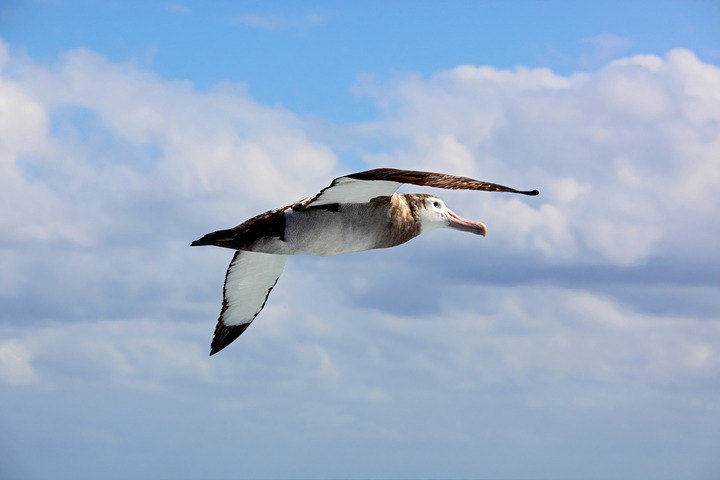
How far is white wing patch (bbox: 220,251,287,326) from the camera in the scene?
58.7 ft

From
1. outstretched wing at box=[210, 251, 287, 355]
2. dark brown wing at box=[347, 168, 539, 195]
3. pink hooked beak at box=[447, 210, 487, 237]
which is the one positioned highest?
pink hooked beak at box=[447, 210, 487, 237]

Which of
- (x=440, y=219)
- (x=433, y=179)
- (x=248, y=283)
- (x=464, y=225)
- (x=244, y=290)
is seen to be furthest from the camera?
(x=244, y=290)

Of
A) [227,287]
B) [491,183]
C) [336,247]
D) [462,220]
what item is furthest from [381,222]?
[227,287]

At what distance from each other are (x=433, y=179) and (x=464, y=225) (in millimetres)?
4714

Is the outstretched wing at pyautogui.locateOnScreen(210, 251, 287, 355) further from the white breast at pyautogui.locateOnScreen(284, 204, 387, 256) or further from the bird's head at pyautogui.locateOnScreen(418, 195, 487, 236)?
the bird's head at pyautogui.locateOnScreen(418, 195, 487, 236)

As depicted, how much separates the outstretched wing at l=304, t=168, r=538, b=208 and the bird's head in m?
1.70

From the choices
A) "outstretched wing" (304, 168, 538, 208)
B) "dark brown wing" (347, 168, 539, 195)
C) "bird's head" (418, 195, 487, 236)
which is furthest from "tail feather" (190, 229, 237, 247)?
"bird's head" (418, 195, 487, 236)

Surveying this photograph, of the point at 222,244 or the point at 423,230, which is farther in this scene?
the point at 423,230

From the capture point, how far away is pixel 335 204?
15234 millimetres

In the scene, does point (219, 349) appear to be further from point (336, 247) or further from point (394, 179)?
point (394, 179)

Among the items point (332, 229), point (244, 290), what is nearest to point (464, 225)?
point (332, 229)

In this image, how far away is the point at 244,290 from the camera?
18500 mm

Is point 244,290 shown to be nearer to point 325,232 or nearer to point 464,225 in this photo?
point 325,232

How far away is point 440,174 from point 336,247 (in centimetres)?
353
